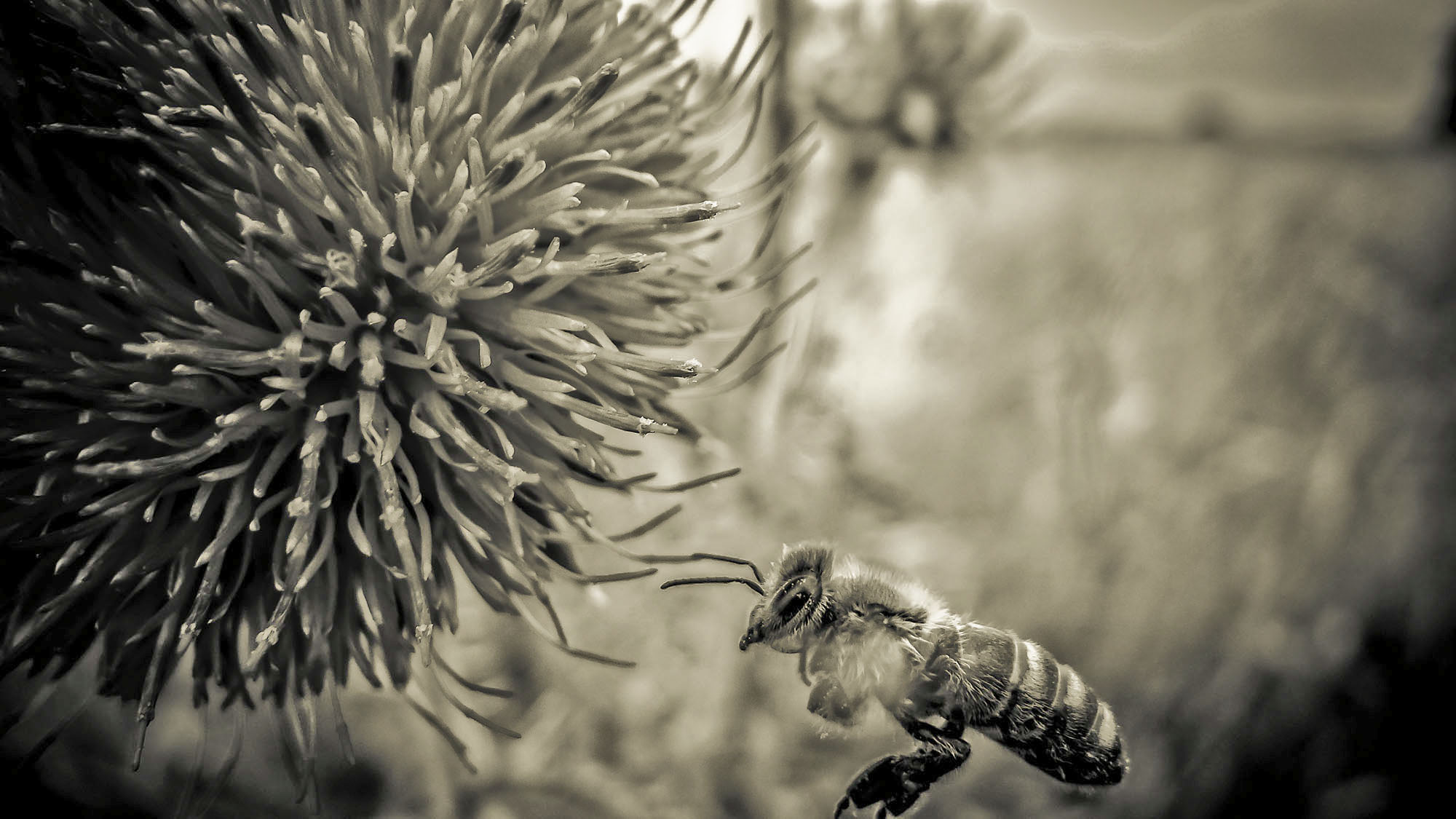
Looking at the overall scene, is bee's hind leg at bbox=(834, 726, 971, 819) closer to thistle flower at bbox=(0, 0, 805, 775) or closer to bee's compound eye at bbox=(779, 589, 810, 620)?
bee's compound eye at bbox=(779, 589, 810, 620)

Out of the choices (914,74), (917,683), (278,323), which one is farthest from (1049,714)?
(914,74)

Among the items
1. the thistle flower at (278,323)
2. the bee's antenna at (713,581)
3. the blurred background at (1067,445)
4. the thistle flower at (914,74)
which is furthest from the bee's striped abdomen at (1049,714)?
the thistle flower at (914,74)

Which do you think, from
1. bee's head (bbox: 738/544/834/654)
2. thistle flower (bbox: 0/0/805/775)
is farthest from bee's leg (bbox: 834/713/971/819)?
thistle flower (bbox: 0/0/805/775)

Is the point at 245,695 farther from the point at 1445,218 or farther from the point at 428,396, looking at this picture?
the point at 1445,218

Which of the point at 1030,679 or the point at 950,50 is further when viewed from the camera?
the point at 950,50

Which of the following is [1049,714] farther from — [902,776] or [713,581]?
[713,581]

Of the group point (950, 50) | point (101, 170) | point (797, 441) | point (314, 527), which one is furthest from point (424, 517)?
point (797, 441)
